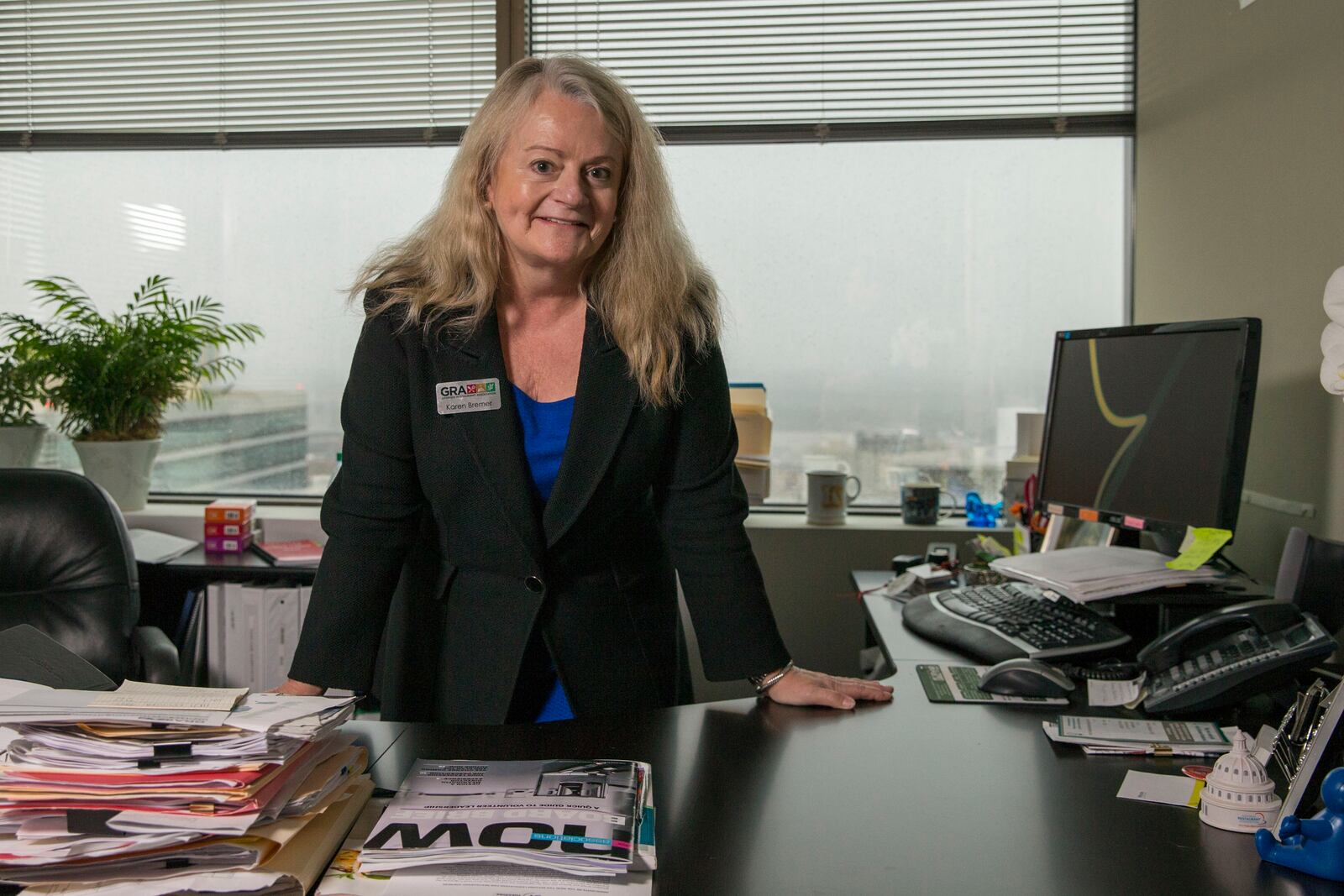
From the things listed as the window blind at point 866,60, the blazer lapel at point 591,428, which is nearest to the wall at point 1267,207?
the window blind at point 866,60

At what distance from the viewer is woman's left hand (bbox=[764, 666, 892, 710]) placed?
4.69 ft

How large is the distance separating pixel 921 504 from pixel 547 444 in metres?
1.63

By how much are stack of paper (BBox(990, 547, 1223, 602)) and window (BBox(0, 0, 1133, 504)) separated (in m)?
1.33

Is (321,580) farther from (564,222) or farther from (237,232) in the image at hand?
(237,232)

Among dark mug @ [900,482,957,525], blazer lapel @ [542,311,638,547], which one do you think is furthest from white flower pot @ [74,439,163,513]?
dark mug @ [900,482,957,525]

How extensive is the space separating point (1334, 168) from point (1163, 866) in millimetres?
1426

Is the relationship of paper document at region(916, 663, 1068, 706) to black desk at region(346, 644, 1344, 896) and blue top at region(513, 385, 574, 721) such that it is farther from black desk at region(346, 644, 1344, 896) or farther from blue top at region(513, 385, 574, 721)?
blue top at region(513, 385, 574, 721)

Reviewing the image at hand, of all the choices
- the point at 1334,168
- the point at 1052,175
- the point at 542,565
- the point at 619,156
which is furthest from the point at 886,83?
the point at 542,565

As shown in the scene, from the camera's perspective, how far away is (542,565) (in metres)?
1.51

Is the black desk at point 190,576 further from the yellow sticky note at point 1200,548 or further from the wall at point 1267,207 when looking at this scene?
the wall at point 1267,207

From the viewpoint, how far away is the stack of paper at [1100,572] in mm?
1647

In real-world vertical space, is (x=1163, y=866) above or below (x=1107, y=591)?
below

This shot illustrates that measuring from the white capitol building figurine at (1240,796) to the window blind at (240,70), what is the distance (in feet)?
8.92

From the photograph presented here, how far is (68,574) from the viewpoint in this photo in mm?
2193
